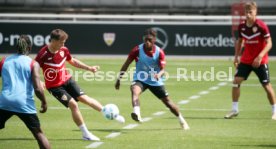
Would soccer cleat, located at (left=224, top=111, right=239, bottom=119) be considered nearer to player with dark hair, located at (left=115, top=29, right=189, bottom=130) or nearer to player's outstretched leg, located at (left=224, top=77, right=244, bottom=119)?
player's outstretched leg, located at (left=224, top=77, right=244, bottom=119)

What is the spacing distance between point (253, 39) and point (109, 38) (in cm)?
1750

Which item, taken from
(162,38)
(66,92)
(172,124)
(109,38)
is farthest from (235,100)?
(109,38)

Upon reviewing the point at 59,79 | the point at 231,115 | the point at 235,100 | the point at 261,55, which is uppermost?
the point at 59,79

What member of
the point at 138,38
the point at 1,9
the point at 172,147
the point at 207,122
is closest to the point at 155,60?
the point at 207,122

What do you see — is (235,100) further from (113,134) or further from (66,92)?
(66,92)

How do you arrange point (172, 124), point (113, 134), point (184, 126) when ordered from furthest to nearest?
point (172, 124), point (184, 126), point (113, 134)

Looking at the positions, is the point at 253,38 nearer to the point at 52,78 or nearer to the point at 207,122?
the point at 207,122

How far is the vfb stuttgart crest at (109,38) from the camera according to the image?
3231cm

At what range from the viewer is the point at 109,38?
106ft

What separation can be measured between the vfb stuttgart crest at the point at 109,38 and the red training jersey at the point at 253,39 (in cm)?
1723

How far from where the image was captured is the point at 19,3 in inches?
1583

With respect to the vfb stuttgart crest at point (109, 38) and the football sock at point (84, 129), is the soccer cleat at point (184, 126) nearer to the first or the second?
the football sock at point (84, 129)

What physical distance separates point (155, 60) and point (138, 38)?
18.1 metres

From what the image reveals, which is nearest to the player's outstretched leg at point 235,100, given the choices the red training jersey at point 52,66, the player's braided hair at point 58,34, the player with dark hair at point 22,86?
the red training jersey at point 52,66
